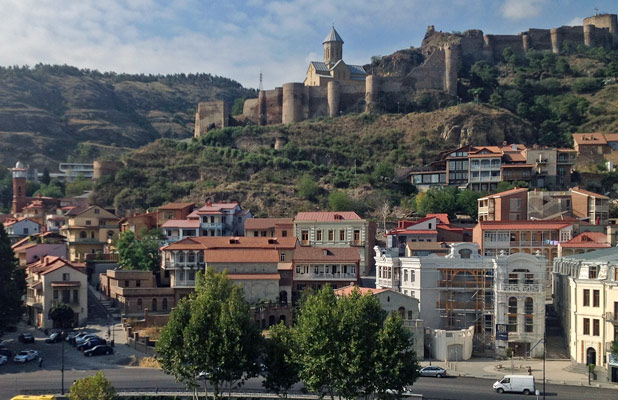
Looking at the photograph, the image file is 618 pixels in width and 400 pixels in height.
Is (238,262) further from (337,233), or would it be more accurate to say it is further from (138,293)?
(337,233)

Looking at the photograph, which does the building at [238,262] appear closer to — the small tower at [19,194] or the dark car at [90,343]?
the dark car at [90,343]

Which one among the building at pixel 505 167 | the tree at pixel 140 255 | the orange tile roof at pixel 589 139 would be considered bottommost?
the tree at pixel 140 255

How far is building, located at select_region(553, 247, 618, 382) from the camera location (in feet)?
176

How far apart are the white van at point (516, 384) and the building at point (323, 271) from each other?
22.2 meters

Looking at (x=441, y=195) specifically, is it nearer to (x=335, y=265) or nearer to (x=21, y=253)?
(x=335, y=265)

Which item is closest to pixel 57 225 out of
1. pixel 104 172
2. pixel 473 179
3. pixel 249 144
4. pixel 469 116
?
pixel 104 172

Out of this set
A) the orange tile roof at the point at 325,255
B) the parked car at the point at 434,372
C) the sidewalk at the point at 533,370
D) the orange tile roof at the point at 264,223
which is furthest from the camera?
the orange tile roof at the point at 264,223

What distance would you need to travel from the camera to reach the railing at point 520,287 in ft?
195

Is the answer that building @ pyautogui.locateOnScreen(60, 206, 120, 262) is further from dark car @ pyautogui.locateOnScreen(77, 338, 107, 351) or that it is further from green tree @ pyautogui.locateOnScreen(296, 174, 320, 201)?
dark car @ pyautogui.locateOnScreen(77, 338, 107, 351)

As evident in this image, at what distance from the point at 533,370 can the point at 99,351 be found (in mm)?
28626

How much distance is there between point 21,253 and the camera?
81.0m

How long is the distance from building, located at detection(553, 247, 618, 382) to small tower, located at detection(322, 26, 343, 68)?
274 ft

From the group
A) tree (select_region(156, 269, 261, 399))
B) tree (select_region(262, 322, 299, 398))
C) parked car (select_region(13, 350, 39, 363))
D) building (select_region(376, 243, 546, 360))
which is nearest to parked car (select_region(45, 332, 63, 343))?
parked car (select_region(13, 350, 39, 363))

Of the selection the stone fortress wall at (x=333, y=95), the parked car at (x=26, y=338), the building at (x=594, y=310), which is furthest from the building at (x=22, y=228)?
the building at (x=594, y=310)
